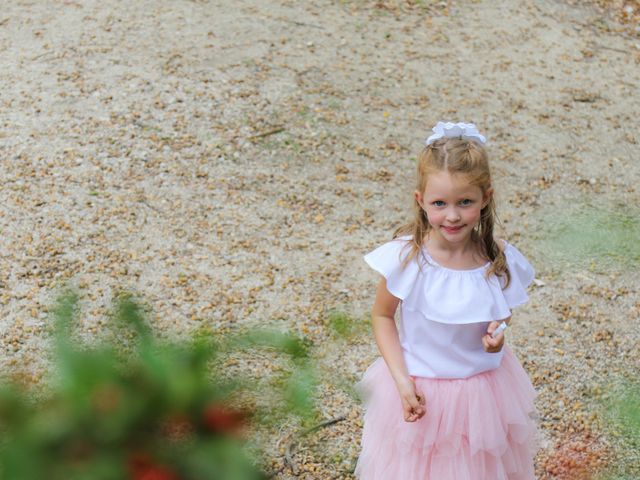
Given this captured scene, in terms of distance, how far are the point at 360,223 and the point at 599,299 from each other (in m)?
1.17

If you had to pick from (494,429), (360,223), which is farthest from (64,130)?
(494,429)

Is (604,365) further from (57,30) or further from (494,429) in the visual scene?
(57,30)

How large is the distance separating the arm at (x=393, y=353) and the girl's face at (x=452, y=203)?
21cm

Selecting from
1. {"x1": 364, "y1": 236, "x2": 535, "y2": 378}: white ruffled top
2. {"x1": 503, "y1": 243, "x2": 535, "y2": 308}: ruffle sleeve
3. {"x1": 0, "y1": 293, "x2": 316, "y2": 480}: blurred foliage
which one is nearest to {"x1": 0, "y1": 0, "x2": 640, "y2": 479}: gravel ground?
{"x1": 364, "y1": 236, "x2": 535, "y2": 378}: white ruffled top

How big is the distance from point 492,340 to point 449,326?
0.40ft

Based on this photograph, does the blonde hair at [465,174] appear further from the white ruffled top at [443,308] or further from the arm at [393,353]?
the arm at [393,353]

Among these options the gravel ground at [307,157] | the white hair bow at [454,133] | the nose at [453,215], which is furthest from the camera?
the gravel ground at [307,157]

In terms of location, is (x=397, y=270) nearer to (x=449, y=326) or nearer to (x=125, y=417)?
(x=449, y=326)

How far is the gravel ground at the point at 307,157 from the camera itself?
147 inches

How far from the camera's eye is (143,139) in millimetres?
4867

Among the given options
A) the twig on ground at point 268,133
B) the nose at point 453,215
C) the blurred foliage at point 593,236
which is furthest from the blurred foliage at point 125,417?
the twig on ground at point 268,133

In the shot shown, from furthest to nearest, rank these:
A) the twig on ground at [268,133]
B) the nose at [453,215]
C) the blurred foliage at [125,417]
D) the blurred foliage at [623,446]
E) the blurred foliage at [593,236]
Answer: the twig on ground at [268,133], the blurred foliage at [623,446], the nose at [453,215], the blurred foliage at [593,236], the blurred foliage at [125,417]

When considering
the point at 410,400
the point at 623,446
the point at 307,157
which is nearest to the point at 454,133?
the point at 410,400

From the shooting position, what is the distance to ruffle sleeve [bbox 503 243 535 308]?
90.4 inches
